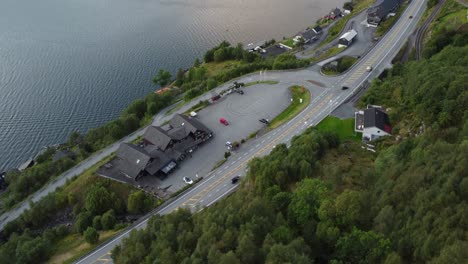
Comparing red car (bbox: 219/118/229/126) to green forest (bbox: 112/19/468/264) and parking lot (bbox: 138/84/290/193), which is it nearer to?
parking lot (bbox: 138/84/290/193)

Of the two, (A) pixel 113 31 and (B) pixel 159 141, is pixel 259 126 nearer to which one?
(B) pixel 159 141

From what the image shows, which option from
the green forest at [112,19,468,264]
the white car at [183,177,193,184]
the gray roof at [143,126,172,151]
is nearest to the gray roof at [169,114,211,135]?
the gray roof at [143,126,172,151]

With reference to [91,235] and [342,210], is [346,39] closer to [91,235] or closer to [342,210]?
[342,210]

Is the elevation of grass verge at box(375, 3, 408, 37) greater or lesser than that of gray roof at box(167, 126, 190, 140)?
greater

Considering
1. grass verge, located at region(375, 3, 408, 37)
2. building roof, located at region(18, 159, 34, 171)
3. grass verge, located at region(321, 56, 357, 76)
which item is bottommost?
building roof, located at region(18, 159, 34, 171)

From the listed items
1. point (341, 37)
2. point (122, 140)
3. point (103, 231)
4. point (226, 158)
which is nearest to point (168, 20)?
point (341, 37)
